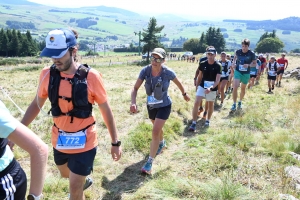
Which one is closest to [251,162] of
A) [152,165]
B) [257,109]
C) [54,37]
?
[152,165]

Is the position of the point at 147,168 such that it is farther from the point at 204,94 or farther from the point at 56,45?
the point at 204,94

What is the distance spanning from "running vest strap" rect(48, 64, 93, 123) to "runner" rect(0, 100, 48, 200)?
101 centimetres

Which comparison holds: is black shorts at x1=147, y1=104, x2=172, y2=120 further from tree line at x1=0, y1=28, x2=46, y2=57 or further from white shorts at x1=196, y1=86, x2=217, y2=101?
tree line at x1=0, y1=28, x2=46, y2=57

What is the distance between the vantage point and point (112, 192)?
4.55 meters

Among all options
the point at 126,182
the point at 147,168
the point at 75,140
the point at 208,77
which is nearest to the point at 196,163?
the point at 147,168

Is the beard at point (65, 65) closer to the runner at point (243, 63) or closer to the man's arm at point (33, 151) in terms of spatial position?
the man's arm at point (33, 151)

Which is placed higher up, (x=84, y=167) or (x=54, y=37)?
(x=54, y=37)

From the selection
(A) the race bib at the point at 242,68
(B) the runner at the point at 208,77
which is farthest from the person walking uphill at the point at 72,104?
(A) the race bib at the point at 242,68

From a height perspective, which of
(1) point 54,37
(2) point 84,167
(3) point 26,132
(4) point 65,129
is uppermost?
(1) point 54,37

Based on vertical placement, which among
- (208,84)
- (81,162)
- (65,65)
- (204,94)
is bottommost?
(204,94)

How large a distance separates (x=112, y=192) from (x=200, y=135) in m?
3.32

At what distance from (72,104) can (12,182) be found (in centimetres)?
117

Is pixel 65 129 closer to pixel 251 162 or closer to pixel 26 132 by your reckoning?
pixel 26 132

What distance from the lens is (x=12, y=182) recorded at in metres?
2.18
